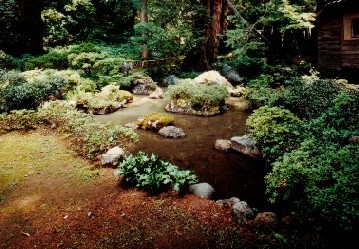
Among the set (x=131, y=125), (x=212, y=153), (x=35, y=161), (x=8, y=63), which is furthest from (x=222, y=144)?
(x=8, y=63)

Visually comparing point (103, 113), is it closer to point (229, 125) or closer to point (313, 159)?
point (229, 125)

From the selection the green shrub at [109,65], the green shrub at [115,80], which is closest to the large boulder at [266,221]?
the green shrub at [115,80]

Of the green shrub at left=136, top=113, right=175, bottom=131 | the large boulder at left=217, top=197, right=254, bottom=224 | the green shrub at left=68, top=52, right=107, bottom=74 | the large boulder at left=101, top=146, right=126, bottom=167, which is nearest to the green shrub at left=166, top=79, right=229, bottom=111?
the green shrub at left=136, top=113, right=175, bottom=131

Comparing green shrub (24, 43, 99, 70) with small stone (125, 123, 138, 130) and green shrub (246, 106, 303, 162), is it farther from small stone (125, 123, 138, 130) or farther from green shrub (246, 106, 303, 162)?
green shrub (246, 106, 303, 162)

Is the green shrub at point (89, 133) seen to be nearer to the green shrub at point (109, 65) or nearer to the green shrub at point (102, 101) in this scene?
the green shrub at point (102, 101)

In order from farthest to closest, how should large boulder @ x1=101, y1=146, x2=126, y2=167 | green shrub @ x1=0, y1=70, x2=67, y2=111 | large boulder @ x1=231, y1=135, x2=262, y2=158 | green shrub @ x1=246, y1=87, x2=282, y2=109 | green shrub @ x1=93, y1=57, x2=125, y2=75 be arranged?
green shrub @ x1=93, y1=57, x2=125, y2=75
green shrub @ x1=246, y1=87, x2=282, y2=109
green shrub @ x1=0, y1=70, x2=67, y2=111
large boulder @ x1=231, y1=135, x2=262, y2=158
large boulder @ x1=101, y1=146, x2=126, y2=167

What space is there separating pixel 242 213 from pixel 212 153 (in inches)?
131

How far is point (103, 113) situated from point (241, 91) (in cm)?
774

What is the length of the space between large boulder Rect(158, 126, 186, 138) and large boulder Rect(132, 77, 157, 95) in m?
6.84

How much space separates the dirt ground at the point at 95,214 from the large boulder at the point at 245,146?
3076mm

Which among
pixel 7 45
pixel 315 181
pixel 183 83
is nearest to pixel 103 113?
pixel 183 83

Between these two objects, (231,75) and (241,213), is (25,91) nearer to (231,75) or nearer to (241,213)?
(241,213)

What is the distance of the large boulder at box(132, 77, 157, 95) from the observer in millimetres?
16266

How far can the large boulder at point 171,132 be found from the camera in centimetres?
955
